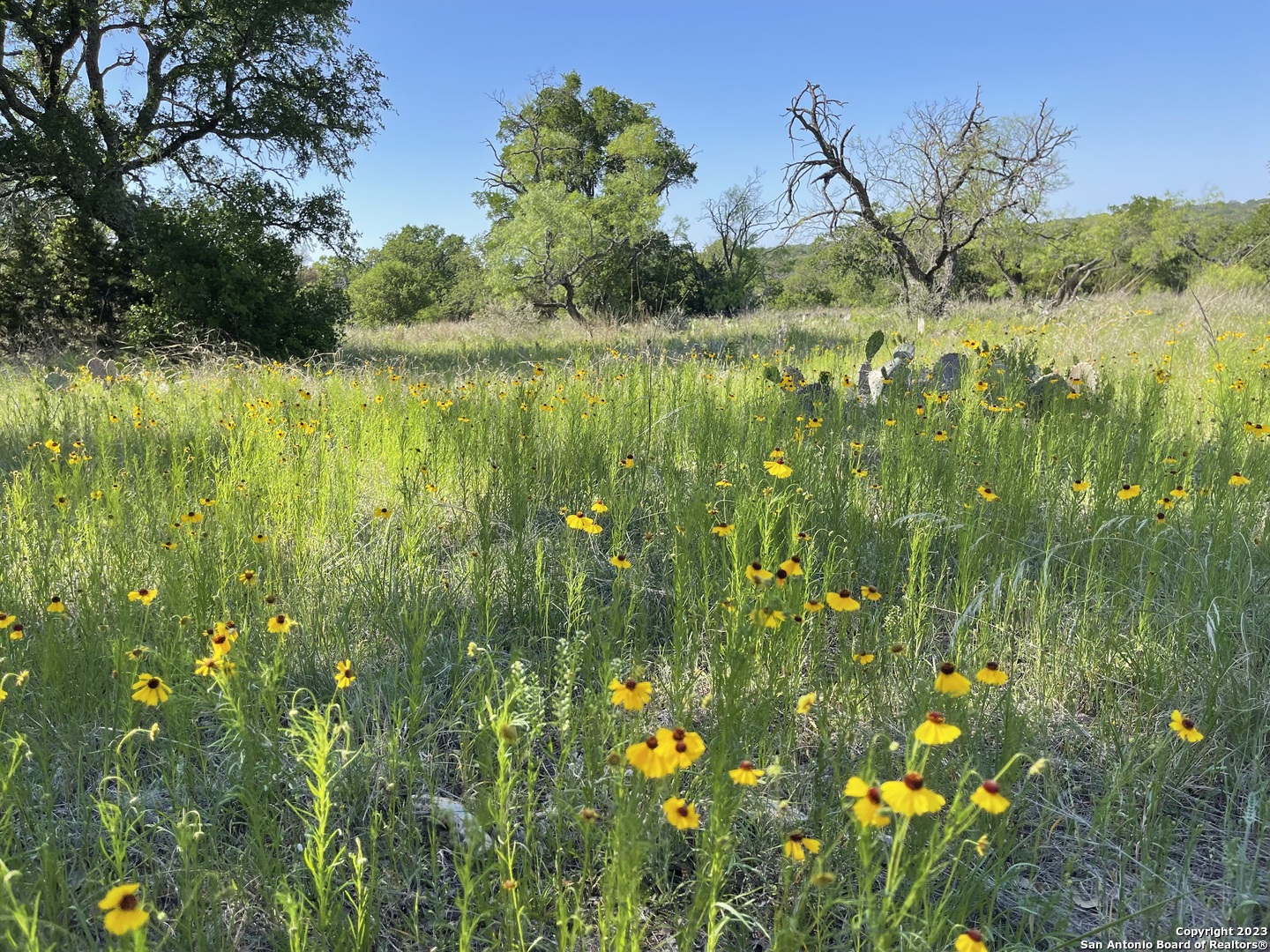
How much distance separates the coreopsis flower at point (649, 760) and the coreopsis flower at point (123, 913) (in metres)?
0.59

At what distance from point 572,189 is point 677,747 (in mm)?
31203

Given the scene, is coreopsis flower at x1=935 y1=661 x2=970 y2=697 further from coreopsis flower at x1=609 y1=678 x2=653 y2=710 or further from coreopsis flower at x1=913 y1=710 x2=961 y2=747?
coreopsis flower at x1=609 y1=678 x2=653 y2=710

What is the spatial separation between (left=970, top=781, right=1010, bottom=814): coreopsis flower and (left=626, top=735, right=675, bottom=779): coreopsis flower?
1.27 feet

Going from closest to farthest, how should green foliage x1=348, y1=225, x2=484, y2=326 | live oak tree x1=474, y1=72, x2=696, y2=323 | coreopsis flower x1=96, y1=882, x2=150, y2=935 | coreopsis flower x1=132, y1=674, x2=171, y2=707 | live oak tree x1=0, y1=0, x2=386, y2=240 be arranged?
coreopsis flower x1=96, y1=882, x2=150, y2=935, coreopsis flower x1=132, y1=674, x2=171, y2=707, live oak tree x1=0, y1=0, x2=386, y2=240, live oak tree x1=474, y1=72, x2=696, y2=323, green foliage x1=348, y1=225, x2=484, y2=326

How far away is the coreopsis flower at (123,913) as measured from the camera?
0.76 metres

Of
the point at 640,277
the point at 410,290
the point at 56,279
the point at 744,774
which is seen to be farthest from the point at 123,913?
Answer: the point at 410,290

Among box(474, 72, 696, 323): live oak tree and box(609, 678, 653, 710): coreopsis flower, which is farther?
box(474, 72, 696, 323): live oak tree

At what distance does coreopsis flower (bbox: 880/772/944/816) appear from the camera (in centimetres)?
84

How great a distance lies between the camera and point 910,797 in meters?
0.87

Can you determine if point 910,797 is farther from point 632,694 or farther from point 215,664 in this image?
point 215,664

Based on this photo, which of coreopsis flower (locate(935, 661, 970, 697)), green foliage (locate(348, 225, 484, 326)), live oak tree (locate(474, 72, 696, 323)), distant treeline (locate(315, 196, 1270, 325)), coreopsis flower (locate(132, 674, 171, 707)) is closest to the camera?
coreopsis flower (locate(935, 661, 970, 697))

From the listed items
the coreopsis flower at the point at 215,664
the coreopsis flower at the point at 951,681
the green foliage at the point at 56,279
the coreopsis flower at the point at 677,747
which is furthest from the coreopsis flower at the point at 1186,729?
the green foliage at the point at 56,279

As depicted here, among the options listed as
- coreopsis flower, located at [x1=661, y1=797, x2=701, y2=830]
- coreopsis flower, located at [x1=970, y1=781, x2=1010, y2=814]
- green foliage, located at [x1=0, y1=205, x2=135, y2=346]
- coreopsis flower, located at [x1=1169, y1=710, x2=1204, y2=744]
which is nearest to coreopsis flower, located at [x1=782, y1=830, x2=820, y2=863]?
coreopsis flower, located at [x1=661, y1=797, x2=701, y2=830]

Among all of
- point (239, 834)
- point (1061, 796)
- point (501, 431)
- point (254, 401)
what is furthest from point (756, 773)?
point (254, 401)
